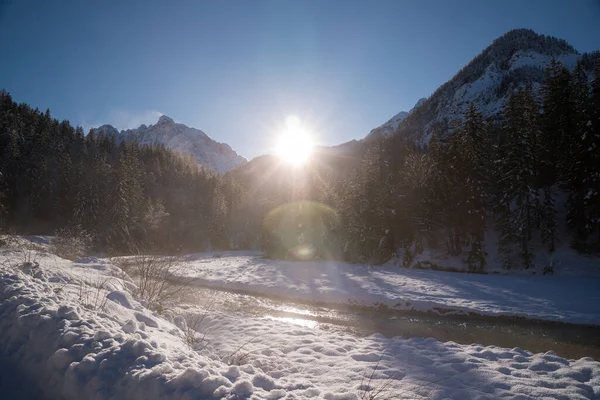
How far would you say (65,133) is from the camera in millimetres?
69875

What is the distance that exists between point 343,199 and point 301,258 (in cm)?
995

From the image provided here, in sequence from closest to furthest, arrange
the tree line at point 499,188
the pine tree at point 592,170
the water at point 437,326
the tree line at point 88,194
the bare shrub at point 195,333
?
the bare shrub at point 195,333, the water at point 437,326, the pine tree at point 592,170, the tree line at point 499,188, the tree line at point 88,194

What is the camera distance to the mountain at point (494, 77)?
78000 millimetres

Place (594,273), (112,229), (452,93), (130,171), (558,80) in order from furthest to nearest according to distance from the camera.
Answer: (452,93)
(130,171)
(112,229)
(558,80)
(594,273)

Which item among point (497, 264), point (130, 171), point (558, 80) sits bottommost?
point (497, 264)

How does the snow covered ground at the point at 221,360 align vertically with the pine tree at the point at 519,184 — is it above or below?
below

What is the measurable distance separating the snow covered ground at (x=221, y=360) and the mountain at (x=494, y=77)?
265 feet

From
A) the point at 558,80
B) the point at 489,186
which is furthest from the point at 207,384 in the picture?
the point at 558,80

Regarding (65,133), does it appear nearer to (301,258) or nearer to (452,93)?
(301,258)

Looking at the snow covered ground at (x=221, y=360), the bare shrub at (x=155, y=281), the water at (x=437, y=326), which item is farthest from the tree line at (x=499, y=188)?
the bare shrub at (x=155, y=281)

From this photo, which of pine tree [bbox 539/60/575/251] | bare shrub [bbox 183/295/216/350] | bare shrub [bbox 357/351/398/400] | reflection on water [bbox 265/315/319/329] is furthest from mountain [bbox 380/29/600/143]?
bare shrub [bbox 183/295/216/350]

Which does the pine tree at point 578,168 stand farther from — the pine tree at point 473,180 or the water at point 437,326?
the water at point 437,326

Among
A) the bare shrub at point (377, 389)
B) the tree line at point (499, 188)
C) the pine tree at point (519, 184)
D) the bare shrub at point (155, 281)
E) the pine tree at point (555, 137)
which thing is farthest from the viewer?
the pine tree at point (555, 137)

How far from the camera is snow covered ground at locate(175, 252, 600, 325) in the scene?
44.2 ft
